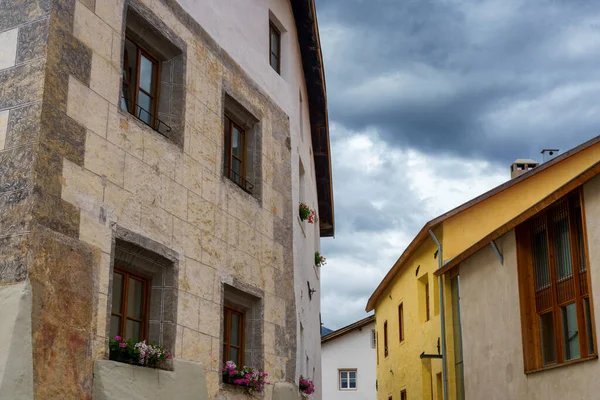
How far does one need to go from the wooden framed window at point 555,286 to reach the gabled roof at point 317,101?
5949 millimetres

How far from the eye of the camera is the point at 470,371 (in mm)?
16797

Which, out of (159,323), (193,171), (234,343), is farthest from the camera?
(234,343)

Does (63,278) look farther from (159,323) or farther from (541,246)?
(541,246)

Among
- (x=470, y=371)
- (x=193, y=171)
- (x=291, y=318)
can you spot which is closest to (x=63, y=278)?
(x=193, y=171)

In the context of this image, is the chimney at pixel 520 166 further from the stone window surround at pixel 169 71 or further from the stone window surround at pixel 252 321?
the stone window surround at pixel 169 71

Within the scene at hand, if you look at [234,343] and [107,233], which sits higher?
[107,233]

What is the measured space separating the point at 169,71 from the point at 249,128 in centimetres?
257

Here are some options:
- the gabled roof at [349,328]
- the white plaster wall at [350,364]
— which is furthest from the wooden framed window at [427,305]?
the white plaster wall at [350,364]

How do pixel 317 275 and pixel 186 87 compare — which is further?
pixel 317 275

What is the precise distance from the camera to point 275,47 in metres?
15.3

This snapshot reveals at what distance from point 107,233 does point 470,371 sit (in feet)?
34.0

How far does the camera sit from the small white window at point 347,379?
39.1 m

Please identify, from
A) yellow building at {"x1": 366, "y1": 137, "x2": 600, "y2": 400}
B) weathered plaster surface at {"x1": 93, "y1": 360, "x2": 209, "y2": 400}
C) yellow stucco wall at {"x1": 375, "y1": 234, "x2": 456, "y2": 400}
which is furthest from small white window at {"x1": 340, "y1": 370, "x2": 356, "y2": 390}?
weathered plaster surface at {"x1": 93, "y1": 360, "x2": 209, "y2": 400}

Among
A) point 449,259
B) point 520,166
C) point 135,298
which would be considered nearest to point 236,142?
point 135,298
